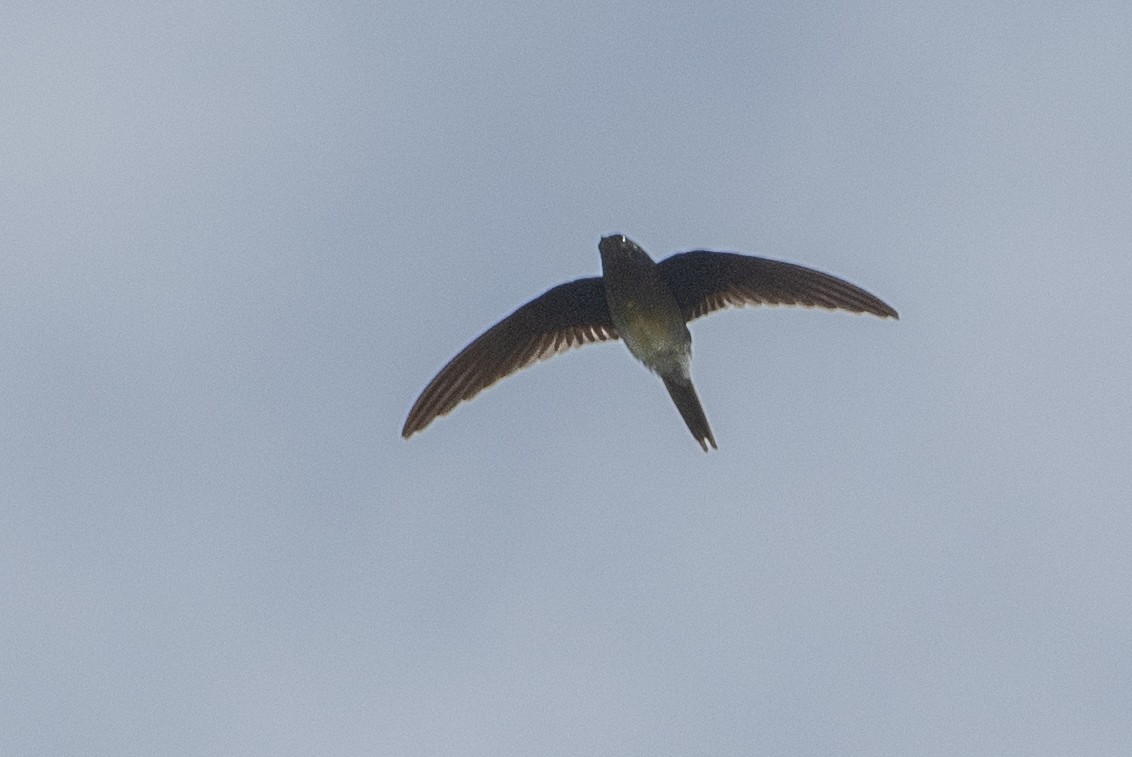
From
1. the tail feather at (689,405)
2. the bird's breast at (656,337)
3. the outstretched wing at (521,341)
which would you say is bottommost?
the tail feather at (689,405)

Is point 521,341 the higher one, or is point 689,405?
point 521,341

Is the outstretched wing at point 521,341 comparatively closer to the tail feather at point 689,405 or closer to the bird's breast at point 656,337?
the bird's breast at point 656,337

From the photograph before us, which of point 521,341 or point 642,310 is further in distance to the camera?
point 521,341

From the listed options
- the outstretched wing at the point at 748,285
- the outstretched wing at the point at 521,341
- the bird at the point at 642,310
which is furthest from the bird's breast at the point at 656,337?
the outstretched wing at the point at 521,341

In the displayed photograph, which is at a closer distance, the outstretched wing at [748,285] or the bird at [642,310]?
the bird at [642,310]

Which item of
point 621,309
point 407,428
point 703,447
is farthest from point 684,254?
point 407,428

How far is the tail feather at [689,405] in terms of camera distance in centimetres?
1087

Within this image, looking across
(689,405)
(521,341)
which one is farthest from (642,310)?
(521,341)

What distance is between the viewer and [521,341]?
11.5 meters

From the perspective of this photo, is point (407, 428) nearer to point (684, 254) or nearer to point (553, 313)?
point (553, 313)

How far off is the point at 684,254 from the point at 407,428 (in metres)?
2.04

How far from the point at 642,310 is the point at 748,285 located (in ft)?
2.62

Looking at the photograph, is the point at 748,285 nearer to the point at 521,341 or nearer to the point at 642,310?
the point at 642,310

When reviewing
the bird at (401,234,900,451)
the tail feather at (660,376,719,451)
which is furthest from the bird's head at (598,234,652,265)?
the tail feather at (660,376,719,451)
